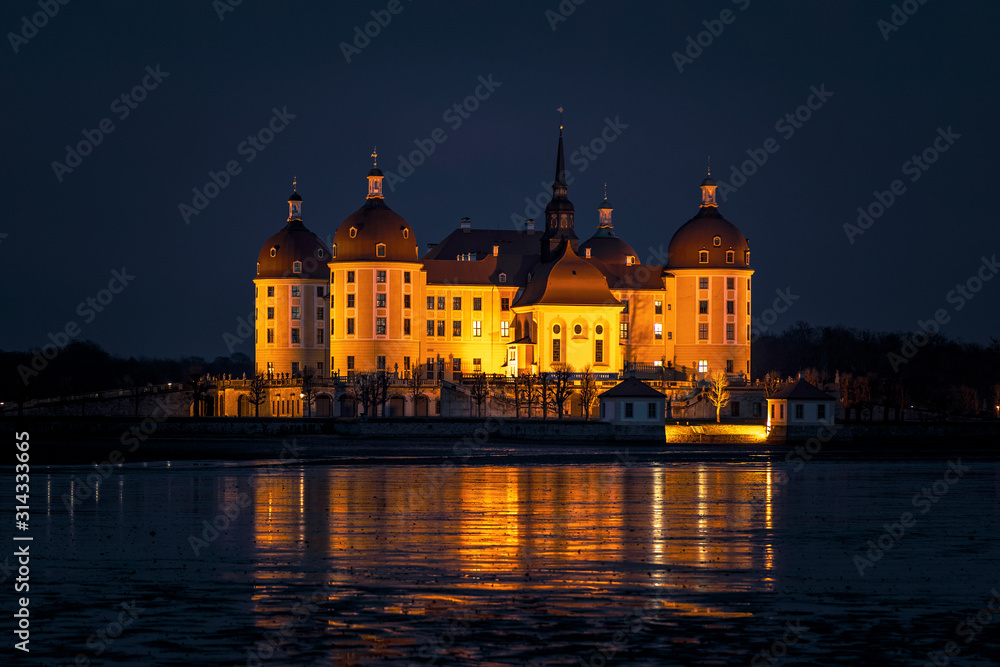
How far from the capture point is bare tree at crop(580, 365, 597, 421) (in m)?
102

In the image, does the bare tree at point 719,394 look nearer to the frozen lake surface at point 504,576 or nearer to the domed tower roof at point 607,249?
the domed tower roof at point 607,249

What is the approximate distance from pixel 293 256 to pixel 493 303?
16.2 metres

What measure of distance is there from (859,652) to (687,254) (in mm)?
102264

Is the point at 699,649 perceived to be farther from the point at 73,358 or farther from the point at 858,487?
the point at 73,358

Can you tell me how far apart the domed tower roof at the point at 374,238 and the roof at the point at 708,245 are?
21.2 meters

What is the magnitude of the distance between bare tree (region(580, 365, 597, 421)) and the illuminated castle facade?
3772mm

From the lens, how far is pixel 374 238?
11206 centimetres

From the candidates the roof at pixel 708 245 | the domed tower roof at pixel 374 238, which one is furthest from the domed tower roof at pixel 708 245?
the domed tower roof at pixel 374 238

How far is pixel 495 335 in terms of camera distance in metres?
119

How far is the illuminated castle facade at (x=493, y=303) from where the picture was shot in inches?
4400

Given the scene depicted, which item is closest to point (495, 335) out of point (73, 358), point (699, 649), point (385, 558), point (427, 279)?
point (427, 279)

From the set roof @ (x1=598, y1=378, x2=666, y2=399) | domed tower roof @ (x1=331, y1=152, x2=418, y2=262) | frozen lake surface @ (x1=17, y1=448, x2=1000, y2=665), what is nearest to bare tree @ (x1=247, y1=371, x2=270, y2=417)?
domed tower roof @ (x1=331, y1=152, x2=418, y2=262)

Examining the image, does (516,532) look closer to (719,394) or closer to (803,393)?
(803,393)

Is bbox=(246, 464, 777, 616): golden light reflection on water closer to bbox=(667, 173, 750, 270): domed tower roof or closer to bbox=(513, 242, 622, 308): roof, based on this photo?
bbox=(513, 242, 622, 308): roof
